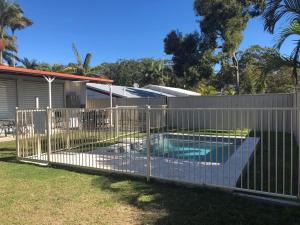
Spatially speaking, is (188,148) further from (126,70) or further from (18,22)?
(126,70)

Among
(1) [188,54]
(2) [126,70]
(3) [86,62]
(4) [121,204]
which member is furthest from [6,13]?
(4) [121,204]

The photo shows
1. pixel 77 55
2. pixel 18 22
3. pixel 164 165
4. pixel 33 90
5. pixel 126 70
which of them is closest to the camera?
pixel 164 165

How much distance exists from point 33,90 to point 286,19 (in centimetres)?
1476

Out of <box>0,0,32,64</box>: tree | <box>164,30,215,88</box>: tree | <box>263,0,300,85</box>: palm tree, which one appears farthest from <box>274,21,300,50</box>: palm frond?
<box>0,0,32,64</box>: tree

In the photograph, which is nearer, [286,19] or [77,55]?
[286,19]

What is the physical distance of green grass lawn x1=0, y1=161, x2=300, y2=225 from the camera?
4.46m

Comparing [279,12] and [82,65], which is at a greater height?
[82,65]

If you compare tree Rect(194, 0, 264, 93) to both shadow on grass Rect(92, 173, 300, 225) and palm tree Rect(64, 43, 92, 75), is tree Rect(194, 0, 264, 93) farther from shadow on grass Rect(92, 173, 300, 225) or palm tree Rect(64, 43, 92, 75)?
shadow on grass Rect(92, 173, 300, 225)

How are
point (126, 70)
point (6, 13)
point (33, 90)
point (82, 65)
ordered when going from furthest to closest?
point (126, 70)
point (82, 65)
point (6, 13)
point (33, 90)

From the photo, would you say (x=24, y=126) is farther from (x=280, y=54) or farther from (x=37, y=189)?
(x=280, y=54)

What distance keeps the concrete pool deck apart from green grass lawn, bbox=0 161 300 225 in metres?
0.46

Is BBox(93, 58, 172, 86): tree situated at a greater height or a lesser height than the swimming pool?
greater

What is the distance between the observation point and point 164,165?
25.0ft

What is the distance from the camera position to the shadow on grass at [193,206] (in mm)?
4391
